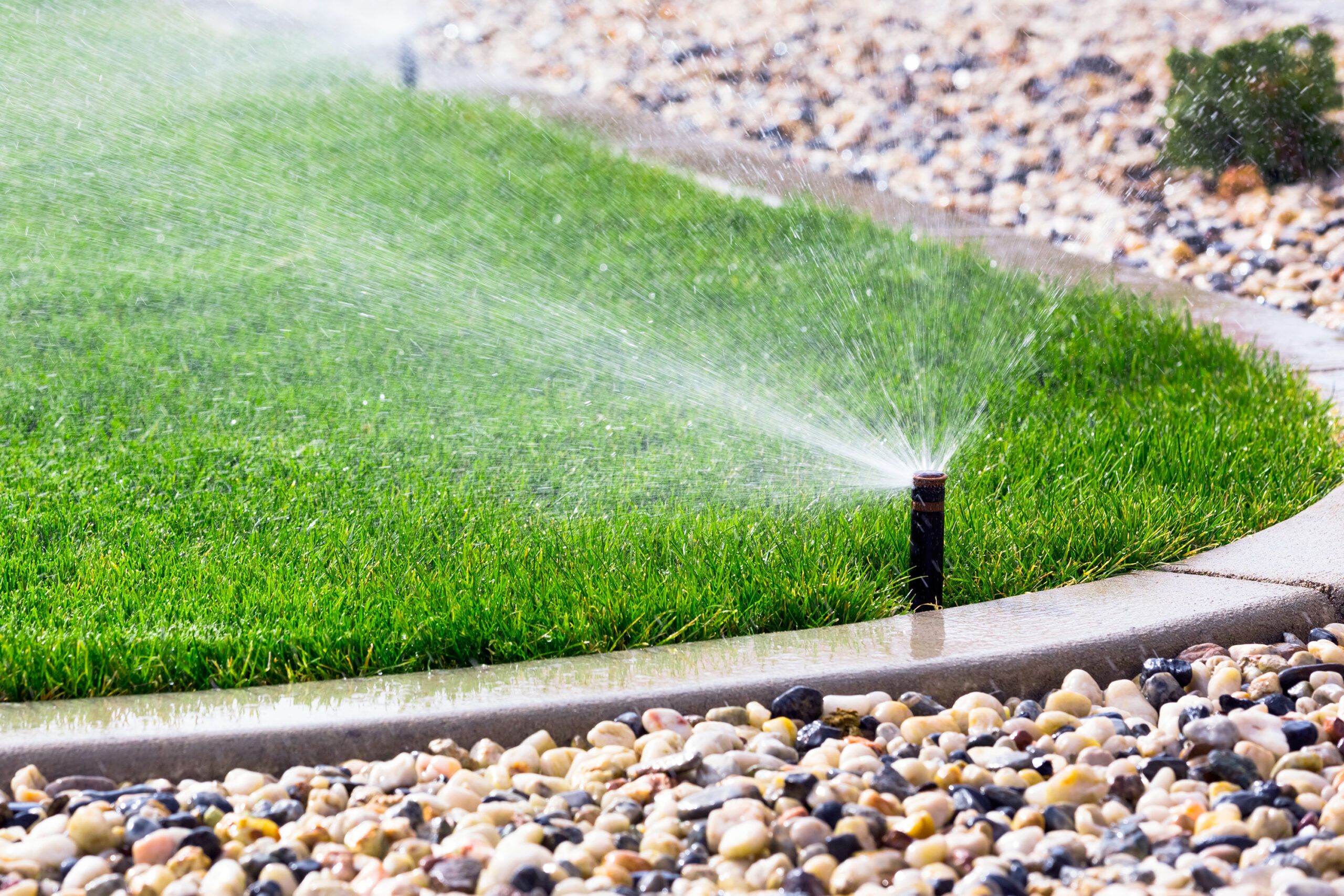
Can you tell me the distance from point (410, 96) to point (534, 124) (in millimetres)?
1011

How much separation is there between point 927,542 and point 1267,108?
17.7 feet

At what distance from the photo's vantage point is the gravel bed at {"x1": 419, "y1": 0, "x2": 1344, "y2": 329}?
6.84 m

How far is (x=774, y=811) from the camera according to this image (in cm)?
225

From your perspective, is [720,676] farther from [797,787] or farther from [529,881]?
[529,881]

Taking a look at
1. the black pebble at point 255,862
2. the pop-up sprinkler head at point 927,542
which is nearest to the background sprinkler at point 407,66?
the pop-up sprinkler head at point 927,542

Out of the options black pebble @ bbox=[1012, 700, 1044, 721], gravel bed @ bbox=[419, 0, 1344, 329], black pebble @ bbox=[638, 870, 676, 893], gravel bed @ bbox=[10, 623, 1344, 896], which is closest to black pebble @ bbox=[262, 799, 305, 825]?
gravel bed @ bbox=[10, 623, 1344, 896]

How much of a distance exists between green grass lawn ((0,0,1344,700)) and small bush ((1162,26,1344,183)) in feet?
6.87

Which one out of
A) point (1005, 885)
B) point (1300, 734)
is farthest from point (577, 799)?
point (1300, 734)

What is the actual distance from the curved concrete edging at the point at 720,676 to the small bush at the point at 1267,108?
4.54 metres

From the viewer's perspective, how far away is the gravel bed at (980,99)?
22.4ft

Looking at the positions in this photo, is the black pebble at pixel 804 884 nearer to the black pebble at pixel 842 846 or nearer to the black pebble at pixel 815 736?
the black pebble at pixel 842 846

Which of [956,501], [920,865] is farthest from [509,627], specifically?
[956,501]

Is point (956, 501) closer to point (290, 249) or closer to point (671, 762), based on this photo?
point (671, 762)

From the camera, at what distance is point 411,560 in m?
3.23
